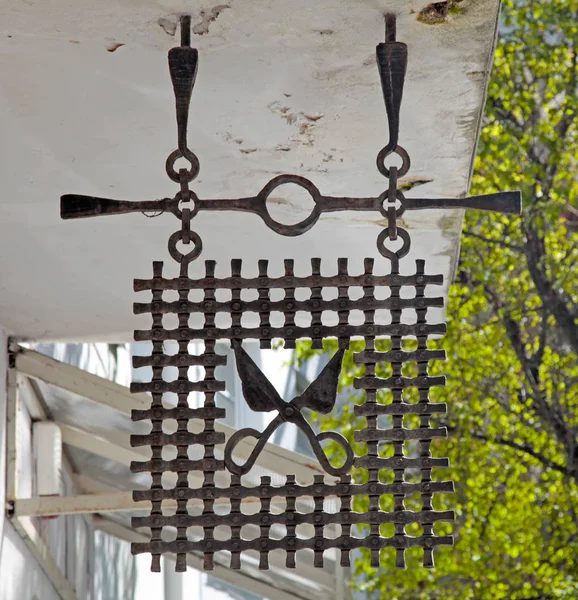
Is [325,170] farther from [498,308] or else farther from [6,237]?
[498,308]

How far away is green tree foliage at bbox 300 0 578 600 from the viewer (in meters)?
6.71

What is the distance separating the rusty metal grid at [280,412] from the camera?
1.66 metres

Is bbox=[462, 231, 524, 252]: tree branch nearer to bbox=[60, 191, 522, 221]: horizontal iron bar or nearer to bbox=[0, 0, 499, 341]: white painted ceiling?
bbox=[0, 0, 499, 341]: white painted ceiling

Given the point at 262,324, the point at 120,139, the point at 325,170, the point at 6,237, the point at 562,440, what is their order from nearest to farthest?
the point at 262,324
the point at 120,139
the point at 325,170
the point at 6,237
the point at 562,440

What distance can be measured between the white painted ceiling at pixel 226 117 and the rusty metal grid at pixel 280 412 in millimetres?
425

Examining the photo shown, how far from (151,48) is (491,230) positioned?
215 inches

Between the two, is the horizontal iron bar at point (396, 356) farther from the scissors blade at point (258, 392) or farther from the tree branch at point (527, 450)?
the tree branch at point (527, 450)

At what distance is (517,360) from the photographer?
708 centimetres

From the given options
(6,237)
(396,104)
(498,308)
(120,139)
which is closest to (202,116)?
(120,139)

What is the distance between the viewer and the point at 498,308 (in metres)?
7.03

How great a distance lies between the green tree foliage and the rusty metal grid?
16.2 feet

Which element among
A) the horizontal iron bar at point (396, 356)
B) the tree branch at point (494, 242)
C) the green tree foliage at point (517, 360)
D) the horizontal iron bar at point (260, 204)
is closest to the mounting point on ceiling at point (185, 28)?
the horizontal iron bar at point (260, 204)

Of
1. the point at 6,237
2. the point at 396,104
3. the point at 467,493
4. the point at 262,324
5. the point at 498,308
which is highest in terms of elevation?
the point at 498,308

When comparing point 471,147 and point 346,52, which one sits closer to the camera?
point 346,52
